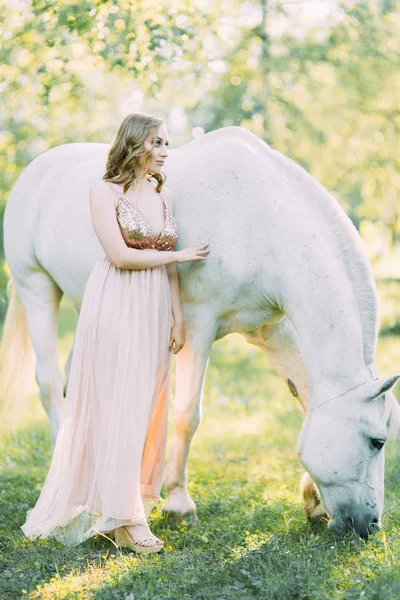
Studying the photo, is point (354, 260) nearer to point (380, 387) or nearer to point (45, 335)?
point (380, 387)

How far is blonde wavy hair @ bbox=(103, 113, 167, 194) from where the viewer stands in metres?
3.75

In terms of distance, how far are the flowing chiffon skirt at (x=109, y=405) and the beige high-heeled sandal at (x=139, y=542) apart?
95 millimetres

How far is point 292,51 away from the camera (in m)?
10.2

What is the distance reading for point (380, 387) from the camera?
344 centimetres

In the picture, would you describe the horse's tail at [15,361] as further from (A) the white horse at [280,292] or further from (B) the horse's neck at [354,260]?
(B) the horse's neck at [354,260]

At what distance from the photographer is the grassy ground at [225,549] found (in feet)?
10.6

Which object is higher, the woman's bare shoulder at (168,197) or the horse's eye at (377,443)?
the woman's bare shoulder at (168,197)

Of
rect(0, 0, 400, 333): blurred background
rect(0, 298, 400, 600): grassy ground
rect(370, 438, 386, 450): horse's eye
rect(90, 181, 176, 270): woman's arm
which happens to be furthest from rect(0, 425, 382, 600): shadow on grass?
rect(0, 0, 400, 333): blurred background

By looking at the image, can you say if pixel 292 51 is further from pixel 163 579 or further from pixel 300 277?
pixel 163 579

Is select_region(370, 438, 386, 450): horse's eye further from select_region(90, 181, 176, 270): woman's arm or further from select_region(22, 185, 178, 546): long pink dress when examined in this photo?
select_region(90, 181, 176, 270): woman's arm

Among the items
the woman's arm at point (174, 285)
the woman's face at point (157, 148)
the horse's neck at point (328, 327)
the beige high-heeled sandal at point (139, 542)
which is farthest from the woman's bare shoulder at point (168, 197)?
the beige high-heeled sandal at point (139, 542)

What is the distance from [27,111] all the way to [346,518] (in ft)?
21.0

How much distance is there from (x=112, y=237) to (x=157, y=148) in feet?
1.67

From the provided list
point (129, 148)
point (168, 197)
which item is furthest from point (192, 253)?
point (129, 148)
